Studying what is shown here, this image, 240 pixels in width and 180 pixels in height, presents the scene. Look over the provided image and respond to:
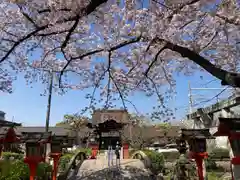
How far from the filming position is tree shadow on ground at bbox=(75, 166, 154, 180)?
44.0 ft

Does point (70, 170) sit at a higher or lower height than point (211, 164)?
lower

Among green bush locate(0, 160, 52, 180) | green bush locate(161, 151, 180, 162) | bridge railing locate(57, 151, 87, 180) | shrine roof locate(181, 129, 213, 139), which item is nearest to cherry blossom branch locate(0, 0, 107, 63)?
green bush locate(0, 160, 52, 180)

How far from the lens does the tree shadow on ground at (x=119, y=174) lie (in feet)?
44.0

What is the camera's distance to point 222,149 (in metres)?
19.9

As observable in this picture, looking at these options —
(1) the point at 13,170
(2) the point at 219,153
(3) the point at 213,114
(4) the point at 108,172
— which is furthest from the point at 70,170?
(2) the point at 219,153

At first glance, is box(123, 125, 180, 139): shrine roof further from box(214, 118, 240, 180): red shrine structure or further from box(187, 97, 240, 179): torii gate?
box(214, 118, 240, 180): red shrine structure

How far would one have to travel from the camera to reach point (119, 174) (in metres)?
13.8

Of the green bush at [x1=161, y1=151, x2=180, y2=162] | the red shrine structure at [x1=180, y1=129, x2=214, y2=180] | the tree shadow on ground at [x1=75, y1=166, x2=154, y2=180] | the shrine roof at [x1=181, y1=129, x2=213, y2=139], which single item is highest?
the shrine roof at [x1=181, y1=129, x2=213, y2=139]

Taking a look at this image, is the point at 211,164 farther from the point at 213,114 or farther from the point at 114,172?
the point at 114,172

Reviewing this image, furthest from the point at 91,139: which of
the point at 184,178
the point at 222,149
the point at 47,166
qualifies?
the point at 184,178

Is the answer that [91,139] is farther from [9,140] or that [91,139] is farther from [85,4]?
[85,4]

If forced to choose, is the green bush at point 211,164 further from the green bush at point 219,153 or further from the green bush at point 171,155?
the green bush at point 171,155

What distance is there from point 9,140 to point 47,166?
3.93 m

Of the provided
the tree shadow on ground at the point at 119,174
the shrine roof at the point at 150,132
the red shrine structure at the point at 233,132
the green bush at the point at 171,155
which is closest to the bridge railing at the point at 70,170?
the tree shadow on ground at the point at 119,174
